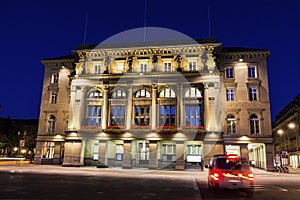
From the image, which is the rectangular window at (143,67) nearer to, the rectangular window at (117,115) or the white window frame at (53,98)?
the rectangular window at (117,115)

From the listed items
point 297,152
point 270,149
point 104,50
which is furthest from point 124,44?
point 297,152

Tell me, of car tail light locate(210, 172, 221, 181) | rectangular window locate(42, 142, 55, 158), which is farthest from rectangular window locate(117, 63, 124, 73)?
car tail light locate(210, 172, 221, 181)

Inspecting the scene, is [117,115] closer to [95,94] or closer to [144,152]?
[95,94]

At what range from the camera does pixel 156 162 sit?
36188 millimetres

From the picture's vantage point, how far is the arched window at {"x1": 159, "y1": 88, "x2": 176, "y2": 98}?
39.0m

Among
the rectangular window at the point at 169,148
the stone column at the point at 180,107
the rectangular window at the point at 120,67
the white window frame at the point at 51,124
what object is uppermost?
the rectangular window at the point at 120,67

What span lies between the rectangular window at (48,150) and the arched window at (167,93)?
20.4 metres

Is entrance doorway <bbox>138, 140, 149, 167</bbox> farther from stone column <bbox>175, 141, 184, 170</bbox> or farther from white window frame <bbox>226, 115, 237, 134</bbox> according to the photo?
white window frame <bbox>226, 115, 237, 134</bbox>

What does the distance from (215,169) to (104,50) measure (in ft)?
104

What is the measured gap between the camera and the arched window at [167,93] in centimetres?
3901

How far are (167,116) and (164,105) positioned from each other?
1.72 m

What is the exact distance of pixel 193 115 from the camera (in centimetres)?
3762

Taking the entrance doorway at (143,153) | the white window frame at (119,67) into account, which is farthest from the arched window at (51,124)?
the entrance doorway at (143,153)

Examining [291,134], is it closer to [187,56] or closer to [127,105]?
[187,56]
